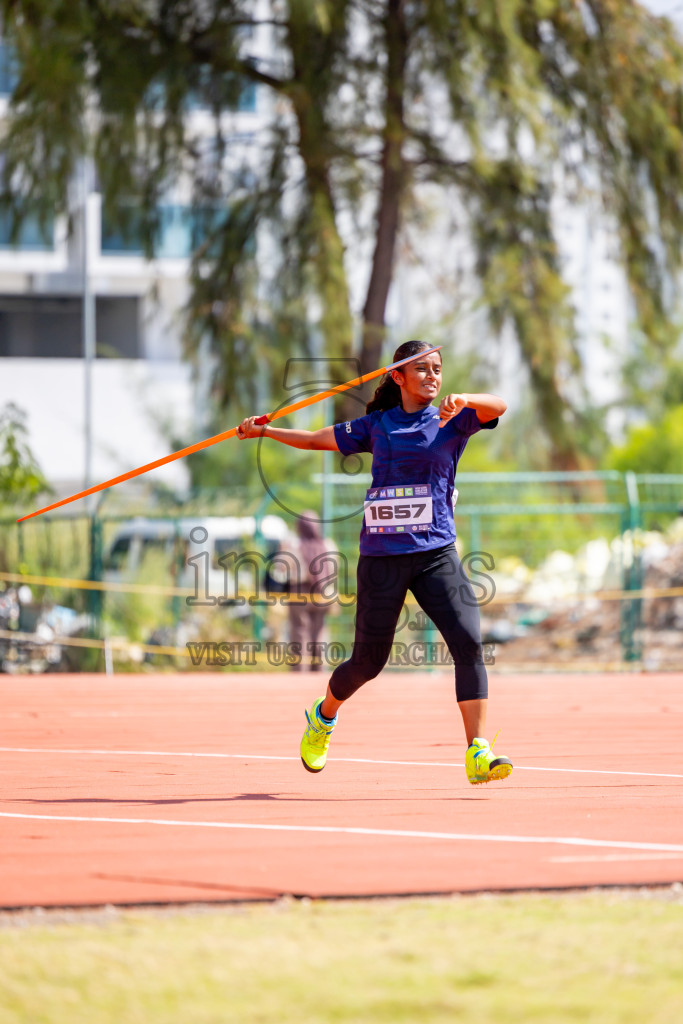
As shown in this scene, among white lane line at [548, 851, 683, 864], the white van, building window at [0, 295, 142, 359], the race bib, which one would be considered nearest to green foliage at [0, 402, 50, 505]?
the white van

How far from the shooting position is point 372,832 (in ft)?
15.9

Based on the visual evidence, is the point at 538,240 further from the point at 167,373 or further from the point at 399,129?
the point at 167,373

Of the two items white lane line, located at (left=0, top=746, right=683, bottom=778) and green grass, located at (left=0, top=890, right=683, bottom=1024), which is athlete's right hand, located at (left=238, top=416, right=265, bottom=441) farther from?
green grass, located at (left=0, top=890, right=683, bottom=1024)

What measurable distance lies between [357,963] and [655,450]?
3071 cm

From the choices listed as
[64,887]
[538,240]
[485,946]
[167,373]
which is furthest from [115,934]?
[167,373]

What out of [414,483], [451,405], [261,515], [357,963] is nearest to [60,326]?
[261,515]

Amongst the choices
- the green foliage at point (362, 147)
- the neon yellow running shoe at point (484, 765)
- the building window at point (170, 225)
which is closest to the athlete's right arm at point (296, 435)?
the neon yellow running shoe at point (484, 765)

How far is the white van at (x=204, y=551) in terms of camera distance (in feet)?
51.6

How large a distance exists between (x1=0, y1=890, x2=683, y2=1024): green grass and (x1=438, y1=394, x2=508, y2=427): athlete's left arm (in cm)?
238

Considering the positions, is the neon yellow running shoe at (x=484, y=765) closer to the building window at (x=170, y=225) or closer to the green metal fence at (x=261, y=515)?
the green metal fence at (x=261, y=515)

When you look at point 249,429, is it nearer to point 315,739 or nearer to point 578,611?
point 315,739

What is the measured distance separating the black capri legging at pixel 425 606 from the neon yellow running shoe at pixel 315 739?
0.91ft

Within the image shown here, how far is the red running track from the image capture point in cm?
411

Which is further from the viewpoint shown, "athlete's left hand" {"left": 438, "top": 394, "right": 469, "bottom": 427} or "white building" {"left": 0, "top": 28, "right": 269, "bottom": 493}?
"white building" {"left": 0, "top": 28, "right": 269, "bottom": 493}
